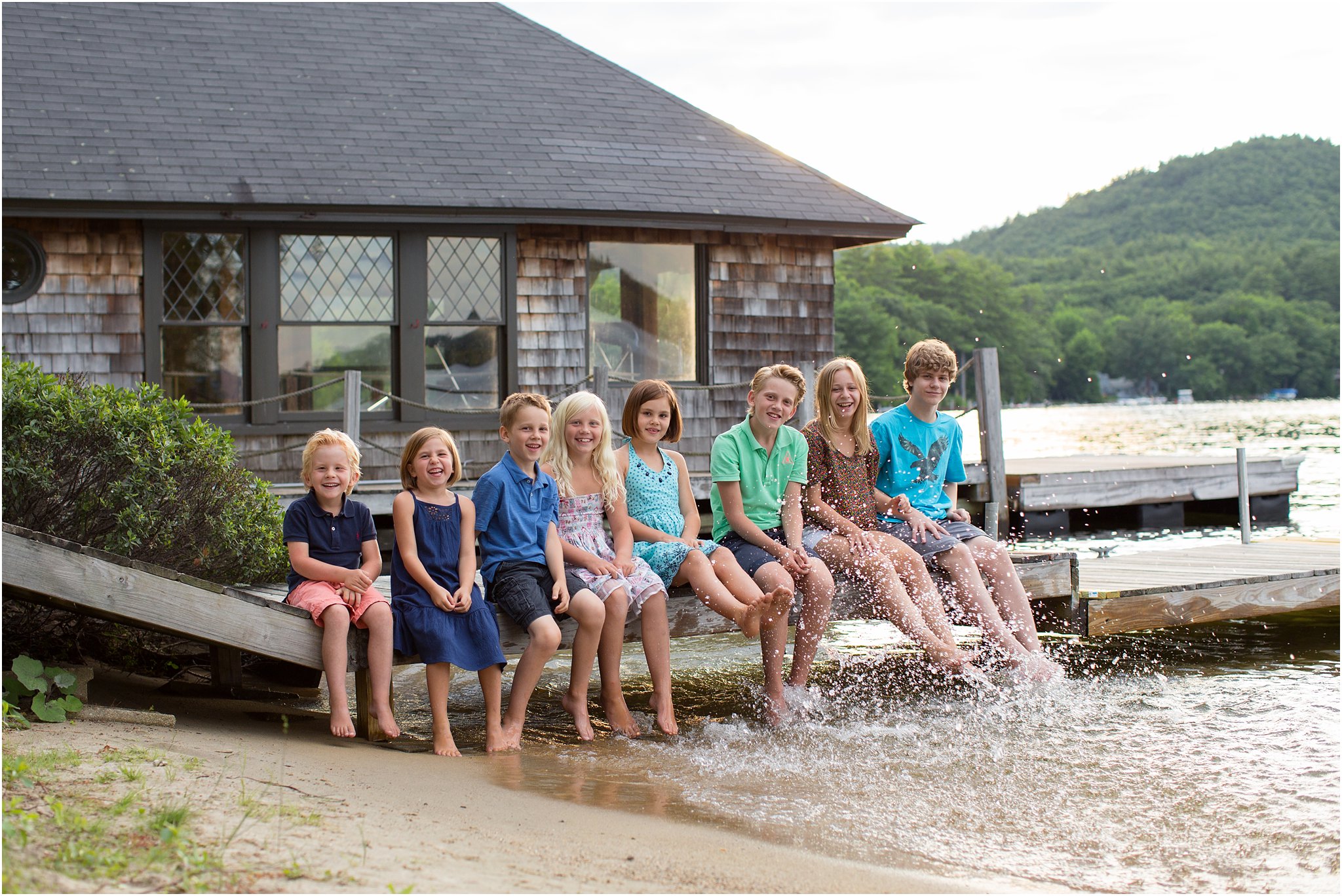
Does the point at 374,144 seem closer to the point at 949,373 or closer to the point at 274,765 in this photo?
the point at 949,373

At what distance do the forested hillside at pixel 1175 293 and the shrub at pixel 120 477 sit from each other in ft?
197

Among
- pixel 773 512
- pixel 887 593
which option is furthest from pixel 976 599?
pixel 773 512

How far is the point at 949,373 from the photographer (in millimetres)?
5879

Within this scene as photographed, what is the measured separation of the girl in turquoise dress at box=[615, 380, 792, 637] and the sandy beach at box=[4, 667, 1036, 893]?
1.17 m

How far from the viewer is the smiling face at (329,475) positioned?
190 inches

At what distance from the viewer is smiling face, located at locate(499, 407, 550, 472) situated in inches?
196

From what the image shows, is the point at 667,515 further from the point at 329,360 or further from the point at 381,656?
the point at 329,360

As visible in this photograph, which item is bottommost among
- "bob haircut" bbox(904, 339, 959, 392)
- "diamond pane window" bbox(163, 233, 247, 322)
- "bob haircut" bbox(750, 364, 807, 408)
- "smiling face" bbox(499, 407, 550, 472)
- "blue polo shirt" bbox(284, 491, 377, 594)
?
"blue polo shirt" bbox(284, 491, 377, 594)

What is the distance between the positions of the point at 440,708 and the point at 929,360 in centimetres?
278

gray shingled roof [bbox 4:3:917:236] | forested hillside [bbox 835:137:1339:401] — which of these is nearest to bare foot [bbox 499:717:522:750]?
gray shingled roof [bbox 4:3:917:236]

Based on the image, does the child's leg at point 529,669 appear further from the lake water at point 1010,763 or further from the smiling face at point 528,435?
the smiling face at point 528,435

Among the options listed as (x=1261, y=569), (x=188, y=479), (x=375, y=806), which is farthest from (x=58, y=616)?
(x=1261, y=569)

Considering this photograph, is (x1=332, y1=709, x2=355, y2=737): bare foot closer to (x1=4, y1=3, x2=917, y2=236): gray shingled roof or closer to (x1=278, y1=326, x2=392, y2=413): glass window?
(x1=4, y1=3, x2=917, y2=236): gray shingled roof

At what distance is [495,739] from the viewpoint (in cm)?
473
